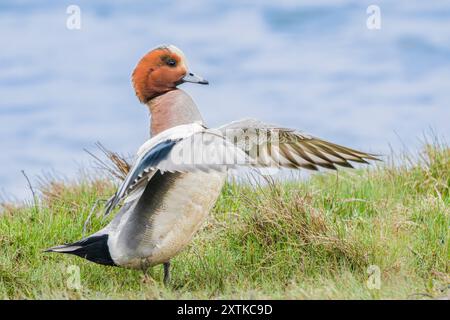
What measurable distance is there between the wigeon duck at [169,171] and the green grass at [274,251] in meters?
0.27

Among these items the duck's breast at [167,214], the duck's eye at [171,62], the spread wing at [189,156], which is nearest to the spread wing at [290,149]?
the duck's breast at [167,214]

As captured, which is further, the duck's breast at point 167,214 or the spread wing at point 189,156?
the duck's breast at point 167,214

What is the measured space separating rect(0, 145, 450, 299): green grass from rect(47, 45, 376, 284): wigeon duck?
267 mm

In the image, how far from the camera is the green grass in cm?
526

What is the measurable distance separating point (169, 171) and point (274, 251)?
1410 mm

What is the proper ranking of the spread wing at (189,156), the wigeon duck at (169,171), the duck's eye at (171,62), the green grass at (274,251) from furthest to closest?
the duck's eye at (171,62) → the green grass at (274,251) → the wigeon duck at (169,171) → the spread wing at (189,156)

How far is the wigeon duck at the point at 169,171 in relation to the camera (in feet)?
16.6

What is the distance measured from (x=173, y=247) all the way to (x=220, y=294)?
42 cm

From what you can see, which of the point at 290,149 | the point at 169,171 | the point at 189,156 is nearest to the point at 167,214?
the point at 169,171

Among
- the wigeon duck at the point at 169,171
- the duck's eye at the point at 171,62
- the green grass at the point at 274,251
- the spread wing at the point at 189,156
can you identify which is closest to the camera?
the spread wing at the point at 189,156

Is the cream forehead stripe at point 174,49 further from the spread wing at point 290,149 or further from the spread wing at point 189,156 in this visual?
the spread wing at point 189,156

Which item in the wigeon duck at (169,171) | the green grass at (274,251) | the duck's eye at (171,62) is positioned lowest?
the green grass at (274,251)

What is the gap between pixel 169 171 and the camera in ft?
16.0
